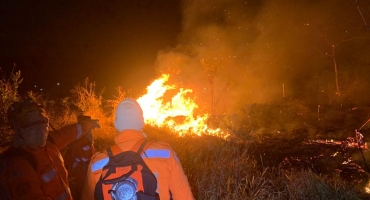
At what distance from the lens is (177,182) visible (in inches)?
87.9

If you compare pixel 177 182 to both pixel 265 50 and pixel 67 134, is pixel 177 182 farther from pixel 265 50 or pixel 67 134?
pixel 265 50

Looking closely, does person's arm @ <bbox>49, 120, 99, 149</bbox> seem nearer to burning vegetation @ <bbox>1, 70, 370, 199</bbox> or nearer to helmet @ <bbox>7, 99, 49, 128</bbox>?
helmet @ <bbox>7, 99, 49, 128</bbox>

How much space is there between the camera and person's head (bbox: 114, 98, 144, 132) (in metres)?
2.26

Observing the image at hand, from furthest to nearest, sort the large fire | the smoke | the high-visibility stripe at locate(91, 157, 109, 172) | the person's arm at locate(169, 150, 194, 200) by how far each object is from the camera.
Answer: the smoke → the large fire → the person's arm at locate(169, 150, 194, 200) → the high-visibility stripe at locate(91, 157, 109, 172)

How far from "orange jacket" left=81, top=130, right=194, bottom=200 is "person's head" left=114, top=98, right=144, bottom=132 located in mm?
50

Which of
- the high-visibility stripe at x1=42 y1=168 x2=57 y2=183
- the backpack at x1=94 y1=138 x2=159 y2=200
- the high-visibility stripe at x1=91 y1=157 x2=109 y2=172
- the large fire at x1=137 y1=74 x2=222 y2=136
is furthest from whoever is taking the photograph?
the large fire at x1=137 y1=74 x2=222 y2=136

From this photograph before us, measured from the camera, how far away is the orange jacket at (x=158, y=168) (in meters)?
2.13

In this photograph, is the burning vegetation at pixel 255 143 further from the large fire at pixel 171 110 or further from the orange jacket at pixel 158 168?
the orange jacket at pixel 158 168

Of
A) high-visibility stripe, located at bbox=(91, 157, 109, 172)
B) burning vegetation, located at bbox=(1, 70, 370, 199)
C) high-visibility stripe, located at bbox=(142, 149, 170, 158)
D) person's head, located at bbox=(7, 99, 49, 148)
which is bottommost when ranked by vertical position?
burning vegetation, located at bbox=(1, 70, 370, 199)

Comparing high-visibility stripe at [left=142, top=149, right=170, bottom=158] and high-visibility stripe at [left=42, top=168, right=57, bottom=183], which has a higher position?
high-visibility stripe at [left=142, top=149, right=170, bottom=158]

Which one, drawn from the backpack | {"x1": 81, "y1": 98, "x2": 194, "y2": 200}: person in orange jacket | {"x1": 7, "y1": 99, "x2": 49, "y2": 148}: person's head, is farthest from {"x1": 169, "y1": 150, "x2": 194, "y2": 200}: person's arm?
{"x1": 7, "y1": 99, "x2": 49, "y2": 148}: person's head

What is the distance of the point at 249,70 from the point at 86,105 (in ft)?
31.0

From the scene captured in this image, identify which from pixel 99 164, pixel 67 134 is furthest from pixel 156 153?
pixel 67 134

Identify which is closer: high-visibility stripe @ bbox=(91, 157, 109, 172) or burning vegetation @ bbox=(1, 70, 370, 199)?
high-visibility stripe @ bbox=(91, 157, 109, 172)
